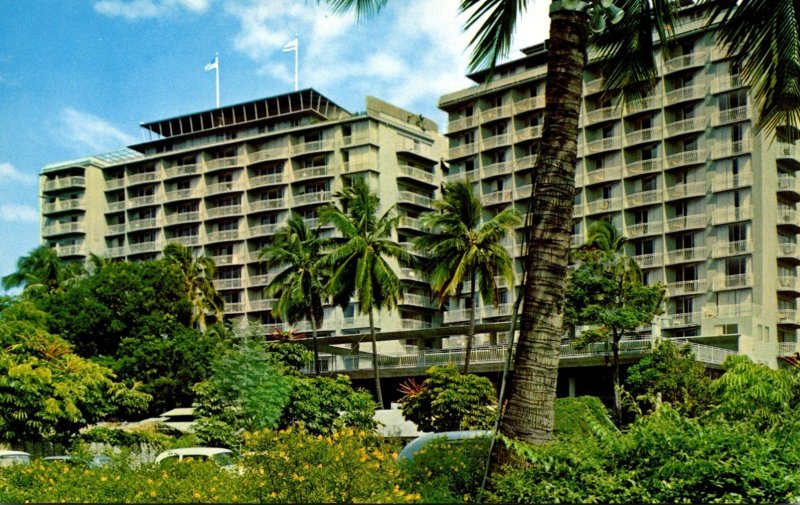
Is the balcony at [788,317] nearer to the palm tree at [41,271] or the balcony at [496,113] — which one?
the balcony at [496,113]

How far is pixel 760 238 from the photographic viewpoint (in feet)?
203

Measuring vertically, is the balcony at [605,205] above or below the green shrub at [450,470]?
above

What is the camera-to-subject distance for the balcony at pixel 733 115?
63.1 m

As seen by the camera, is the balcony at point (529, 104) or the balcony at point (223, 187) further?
the balcony at point (223, 187)

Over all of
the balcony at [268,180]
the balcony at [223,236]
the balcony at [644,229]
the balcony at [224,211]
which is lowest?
the balcony at [644,229]

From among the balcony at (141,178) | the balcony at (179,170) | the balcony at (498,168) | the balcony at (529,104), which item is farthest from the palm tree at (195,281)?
the balcony at (529,104)

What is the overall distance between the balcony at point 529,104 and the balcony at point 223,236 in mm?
26836

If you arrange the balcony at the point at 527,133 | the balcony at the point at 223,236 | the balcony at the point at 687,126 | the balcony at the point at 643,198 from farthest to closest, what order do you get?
the balcony at the point at 223,236, the balcony at the point at 527,133, the balcony at the point at 643,198, the balcony at the point at 687,126

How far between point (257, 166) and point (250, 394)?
161ft

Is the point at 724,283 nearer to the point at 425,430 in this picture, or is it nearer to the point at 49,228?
the point at 425,430

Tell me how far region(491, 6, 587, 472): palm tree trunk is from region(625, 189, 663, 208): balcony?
58.4 metres

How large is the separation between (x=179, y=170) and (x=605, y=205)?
40233mm

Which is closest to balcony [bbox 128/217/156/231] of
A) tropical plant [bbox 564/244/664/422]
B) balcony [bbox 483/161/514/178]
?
balcony [bbox 483/161/514/178]

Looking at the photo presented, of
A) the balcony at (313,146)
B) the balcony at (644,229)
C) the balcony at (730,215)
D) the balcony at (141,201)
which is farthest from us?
the balcony at (141,201)
